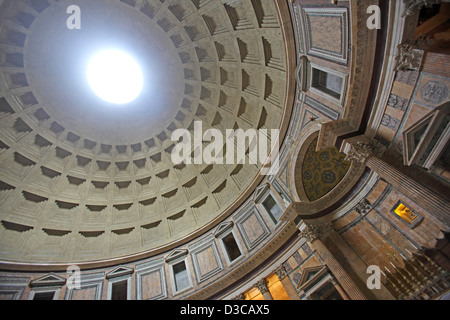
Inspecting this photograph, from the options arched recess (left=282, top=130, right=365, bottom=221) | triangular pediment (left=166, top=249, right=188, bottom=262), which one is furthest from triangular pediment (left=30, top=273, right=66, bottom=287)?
arched recess (left=282, top=130, right=365, bottom=221)

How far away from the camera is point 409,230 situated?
335 inches

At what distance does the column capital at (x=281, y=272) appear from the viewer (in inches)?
454

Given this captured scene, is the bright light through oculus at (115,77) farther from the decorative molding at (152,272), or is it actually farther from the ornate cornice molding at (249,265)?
the ornate cornice molding at (249,265)

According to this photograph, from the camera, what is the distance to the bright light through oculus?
19.2 meters

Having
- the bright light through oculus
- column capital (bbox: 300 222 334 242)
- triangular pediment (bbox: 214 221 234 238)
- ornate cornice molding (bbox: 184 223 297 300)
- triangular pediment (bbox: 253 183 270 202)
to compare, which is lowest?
column capital (bbox: 300 222 334 242)

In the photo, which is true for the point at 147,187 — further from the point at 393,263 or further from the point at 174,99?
the point at 393,263

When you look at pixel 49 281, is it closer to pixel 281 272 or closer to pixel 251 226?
pixel 251 226

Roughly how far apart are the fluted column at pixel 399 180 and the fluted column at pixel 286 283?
20.9 ft

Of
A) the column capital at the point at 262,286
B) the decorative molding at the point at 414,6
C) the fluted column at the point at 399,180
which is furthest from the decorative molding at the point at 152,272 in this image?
the decorative molding at the point at 414,6

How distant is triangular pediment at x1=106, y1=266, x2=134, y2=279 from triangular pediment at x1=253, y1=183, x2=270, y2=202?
9.81 meters

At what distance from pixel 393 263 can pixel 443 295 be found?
2213 mm

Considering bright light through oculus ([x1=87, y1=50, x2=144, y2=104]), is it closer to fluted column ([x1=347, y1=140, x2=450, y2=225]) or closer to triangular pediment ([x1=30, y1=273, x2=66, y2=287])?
triangular pediment ([x1=30, y1=273, x2=66, y2=287])

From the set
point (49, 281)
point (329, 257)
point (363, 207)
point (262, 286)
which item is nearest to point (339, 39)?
point (363, 207)

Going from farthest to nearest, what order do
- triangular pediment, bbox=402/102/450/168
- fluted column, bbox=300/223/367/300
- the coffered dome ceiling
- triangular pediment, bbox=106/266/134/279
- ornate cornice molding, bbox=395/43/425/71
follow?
triangular pediment, bbox=106/266/134/279 → the coffered dome ceiling → fluted column, bbox=300/223/367/300 → ornate cornice molding, bbox=395/43/425/71 → triangular pediment, bbox=402/102/450/168
